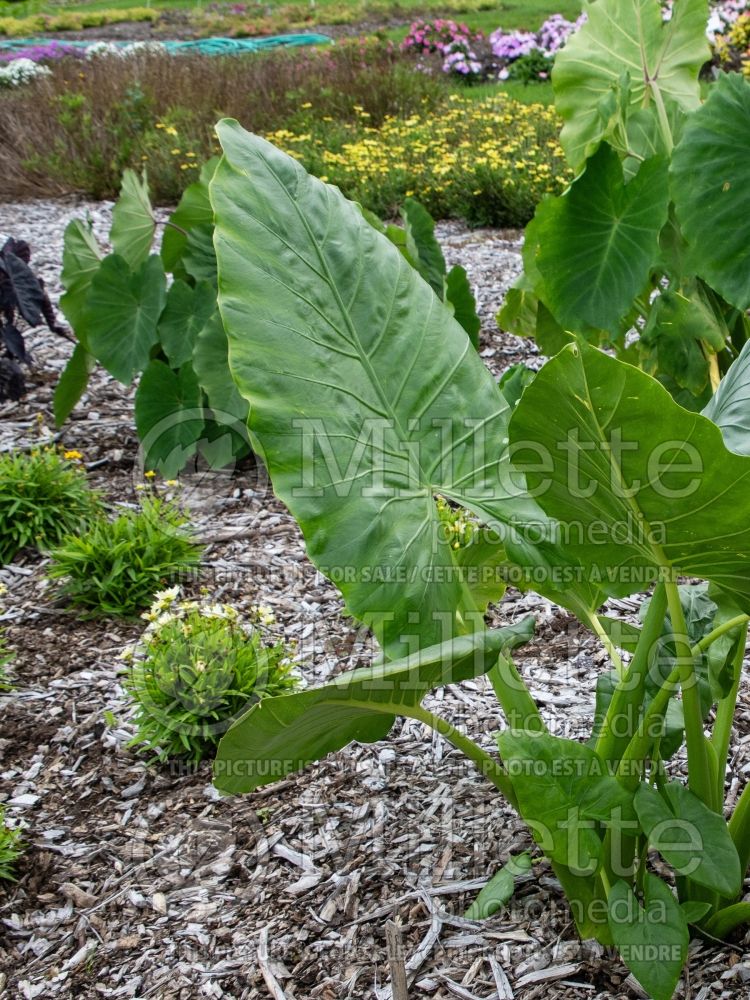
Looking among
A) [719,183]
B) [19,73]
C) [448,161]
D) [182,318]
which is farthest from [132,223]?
[19,73]

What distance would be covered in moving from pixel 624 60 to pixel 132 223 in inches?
70.3

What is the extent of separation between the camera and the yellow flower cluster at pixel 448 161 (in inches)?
241

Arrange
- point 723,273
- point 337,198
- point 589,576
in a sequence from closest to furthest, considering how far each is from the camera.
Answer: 1. point 589,576
2. point 337,198
3. point 723,273

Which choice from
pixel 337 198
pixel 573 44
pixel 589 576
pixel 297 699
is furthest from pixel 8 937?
pixel 573 44

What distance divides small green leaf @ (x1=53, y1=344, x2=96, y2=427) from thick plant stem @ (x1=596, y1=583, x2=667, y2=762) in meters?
2.58

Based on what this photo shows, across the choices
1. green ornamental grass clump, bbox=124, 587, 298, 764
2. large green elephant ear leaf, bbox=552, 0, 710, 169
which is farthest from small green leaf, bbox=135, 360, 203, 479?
large green elephant ear leaf, bbox=552, 0, 710, 169

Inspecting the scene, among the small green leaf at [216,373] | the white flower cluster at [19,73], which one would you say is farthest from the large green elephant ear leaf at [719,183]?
the white flower cluster at [19,73]

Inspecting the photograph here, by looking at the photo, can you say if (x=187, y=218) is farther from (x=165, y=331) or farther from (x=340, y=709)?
(x=340, y=709)

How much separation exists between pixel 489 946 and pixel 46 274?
4.33 m

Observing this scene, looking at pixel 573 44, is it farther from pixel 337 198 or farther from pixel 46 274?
pixel 46 274

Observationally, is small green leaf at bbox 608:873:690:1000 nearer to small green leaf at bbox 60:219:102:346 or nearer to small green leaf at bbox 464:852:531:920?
small green leaf at bbox 464:852:531:920

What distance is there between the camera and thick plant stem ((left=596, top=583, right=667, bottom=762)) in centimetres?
133

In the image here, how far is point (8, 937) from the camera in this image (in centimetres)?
176

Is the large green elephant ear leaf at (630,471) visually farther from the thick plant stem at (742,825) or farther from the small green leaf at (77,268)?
the small green leaf at (77,268)
